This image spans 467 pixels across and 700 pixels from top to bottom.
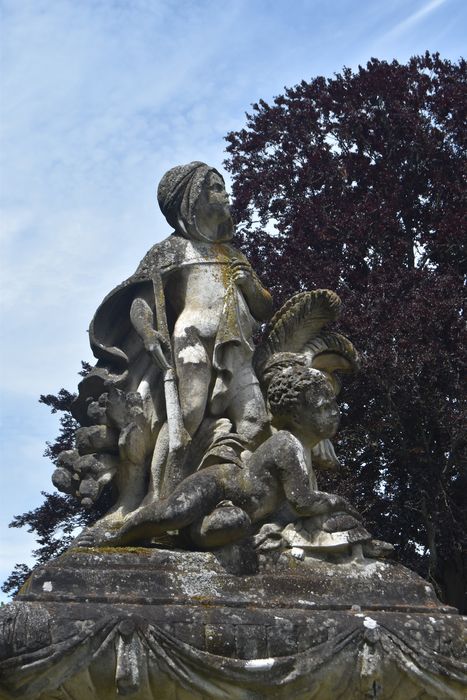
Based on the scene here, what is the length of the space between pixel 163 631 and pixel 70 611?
51 cm

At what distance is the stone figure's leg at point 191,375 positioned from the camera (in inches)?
292

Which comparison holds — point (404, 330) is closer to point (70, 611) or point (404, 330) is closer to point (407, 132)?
point (407, 132)

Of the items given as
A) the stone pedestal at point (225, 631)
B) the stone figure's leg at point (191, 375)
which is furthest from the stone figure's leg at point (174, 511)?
the stone figure's leg at point (191, 375)

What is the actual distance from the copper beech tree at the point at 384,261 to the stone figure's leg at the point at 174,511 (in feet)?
21.3

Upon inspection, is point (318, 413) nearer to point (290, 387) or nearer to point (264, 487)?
point (290, 387)

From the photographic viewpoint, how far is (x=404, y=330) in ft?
46.5

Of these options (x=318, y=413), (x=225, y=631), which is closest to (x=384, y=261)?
(x=318, y=413)

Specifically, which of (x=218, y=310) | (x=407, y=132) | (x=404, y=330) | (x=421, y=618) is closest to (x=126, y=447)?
(x=218, y=310)

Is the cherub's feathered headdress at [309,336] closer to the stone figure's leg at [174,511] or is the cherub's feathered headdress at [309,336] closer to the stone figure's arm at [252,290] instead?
the stone figure's arm at [252,290]

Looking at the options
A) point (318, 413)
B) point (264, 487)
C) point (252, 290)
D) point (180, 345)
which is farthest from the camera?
point (252, 290)

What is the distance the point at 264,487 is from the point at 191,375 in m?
A: 1.07

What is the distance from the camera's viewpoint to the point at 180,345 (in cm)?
767

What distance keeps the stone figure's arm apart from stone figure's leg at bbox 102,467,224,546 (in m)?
1.88

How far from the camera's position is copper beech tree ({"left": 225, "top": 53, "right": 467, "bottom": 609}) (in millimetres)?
13867
